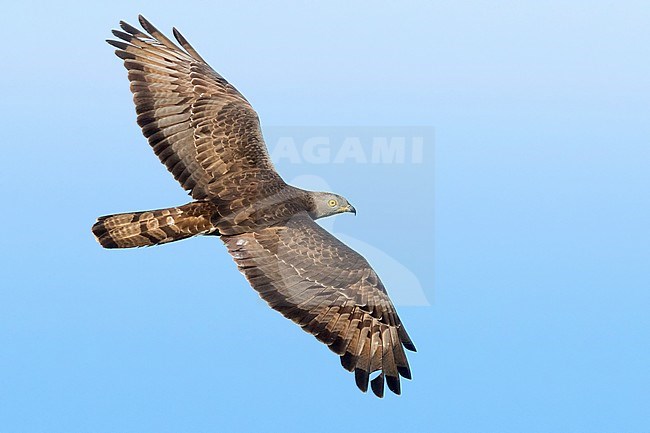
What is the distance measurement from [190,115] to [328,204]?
2110mm

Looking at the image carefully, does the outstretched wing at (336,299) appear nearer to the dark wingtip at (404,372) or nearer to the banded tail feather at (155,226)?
the dark wingtip at (404,372)

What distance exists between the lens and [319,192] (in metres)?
13.0

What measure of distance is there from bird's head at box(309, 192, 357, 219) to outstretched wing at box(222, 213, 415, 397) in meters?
1.25

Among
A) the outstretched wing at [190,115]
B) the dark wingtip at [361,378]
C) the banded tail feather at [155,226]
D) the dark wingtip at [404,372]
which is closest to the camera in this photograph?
the dark wingtip at [361,378]

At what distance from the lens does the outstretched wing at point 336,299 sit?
1122 centimetres

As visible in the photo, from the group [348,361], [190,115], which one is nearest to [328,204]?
[190,115]

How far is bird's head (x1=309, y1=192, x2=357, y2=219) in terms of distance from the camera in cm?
1295

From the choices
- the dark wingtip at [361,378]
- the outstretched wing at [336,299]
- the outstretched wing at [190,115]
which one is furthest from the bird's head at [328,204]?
the dark wingtip at [361,378]

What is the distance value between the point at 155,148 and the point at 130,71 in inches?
48.0

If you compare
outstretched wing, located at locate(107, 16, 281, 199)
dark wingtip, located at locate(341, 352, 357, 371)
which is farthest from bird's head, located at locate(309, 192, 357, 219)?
dark wingtip, located at locate(341, 352, 357, 371)

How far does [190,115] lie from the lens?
13086mm

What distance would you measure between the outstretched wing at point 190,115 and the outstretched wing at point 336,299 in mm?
1386

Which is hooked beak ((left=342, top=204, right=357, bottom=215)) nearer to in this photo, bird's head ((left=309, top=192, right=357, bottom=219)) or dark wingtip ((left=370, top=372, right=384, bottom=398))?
bird's head ((left=309, top=192, right=357, bottom=219))

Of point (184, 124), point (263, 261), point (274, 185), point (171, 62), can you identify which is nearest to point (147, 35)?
point (171, 62)
